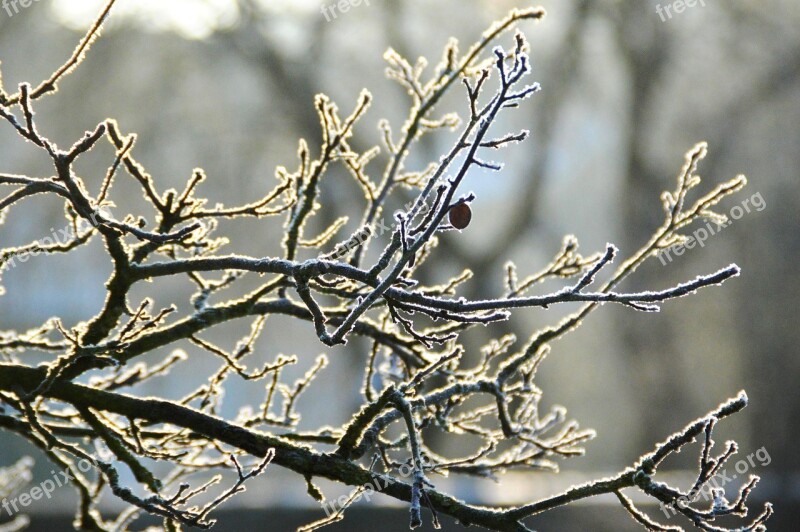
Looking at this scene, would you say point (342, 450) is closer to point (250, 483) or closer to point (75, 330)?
point (75, 330)

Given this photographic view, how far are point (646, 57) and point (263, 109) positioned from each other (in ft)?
20.4

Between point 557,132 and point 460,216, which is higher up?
point 557,132

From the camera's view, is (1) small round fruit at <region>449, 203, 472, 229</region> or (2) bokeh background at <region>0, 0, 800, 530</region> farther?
(2) bokeh background at <region>0, 0, 800, 530</region>

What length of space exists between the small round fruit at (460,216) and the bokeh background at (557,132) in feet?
39.6

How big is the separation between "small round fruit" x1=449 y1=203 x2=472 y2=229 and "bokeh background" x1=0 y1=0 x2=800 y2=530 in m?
12.1

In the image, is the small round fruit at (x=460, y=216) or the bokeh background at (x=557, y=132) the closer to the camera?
the small round fruit at (x=460, y=216)

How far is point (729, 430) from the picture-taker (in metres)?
15.2

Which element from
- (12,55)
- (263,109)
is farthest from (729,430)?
(12,55)

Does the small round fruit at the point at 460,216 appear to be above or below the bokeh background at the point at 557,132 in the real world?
below

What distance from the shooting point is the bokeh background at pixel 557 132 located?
1468cm

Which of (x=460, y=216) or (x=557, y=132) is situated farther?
(x=557, y=132)

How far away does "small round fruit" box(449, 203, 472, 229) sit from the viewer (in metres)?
2.04

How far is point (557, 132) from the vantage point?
15.6 m

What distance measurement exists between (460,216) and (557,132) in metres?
14.0
